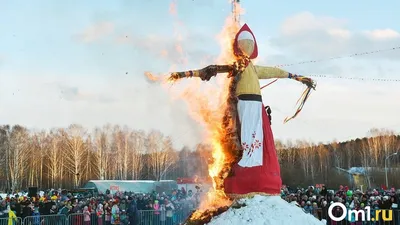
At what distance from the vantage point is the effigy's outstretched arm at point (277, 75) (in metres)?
14.0

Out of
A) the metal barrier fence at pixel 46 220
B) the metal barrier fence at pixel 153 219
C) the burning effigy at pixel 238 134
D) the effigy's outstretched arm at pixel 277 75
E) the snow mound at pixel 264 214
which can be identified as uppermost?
the effigy's outstretched arm at pixel 277 75

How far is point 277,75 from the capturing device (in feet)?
47.4

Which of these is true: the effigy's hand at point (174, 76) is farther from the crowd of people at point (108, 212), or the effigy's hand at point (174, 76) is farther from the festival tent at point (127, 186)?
the festival tent at point (127, 186)

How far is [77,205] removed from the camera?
73.9 ft

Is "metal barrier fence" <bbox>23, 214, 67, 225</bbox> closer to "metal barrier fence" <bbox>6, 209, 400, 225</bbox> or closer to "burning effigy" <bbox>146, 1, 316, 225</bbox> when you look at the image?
"metal barrier fence" <bbox>6, 209, 400, 225</bbox>

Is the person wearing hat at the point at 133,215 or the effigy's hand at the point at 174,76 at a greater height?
the effigy's hand at the point at 174,76

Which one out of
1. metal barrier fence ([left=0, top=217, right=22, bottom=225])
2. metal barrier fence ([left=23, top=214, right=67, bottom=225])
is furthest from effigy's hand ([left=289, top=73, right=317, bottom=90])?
metal barrier fence ([left=0, top=217, right=22, bottom=225])

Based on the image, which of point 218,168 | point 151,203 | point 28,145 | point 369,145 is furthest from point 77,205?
point 369,145

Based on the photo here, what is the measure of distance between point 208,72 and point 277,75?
2.34m

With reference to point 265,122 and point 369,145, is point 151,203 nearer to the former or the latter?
point 265,122

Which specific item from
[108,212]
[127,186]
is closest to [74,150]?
[127,186]

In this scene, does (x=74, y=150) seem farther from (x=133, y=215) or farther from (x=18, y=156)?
(x=133, y=215)

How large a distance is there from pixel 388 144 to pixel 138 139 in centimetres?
4625

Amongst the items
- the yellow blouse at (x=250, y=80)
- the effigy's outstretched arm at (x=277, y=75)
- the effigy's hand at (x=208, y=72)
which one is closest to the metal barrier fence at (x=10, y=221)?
the effigy's hand at (x=208, y=72)
